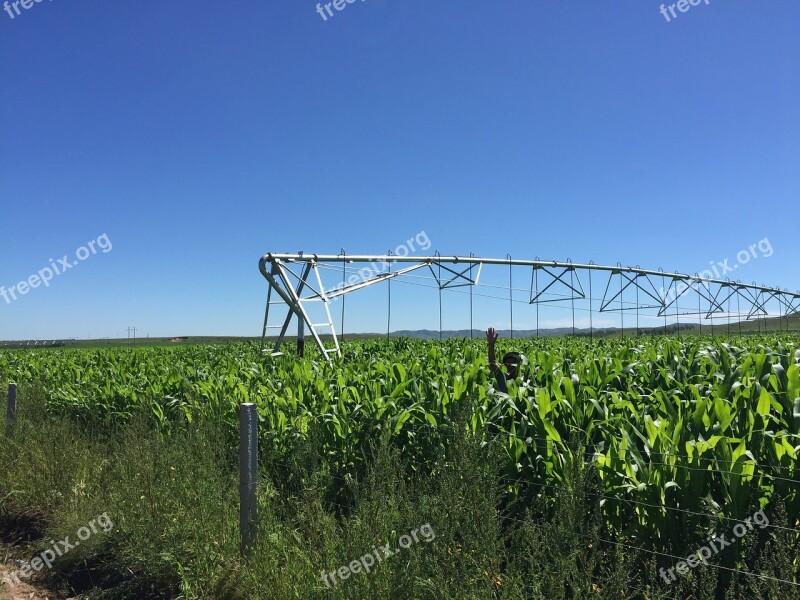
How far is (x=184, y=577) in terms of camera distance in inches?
158

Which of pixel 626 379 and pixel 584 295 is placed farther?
pixel 584 295

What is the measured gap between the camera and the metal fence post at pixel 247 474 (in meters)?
4.24

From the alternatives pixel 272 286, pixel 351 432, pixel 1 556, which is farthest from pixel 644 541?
pixel 272 286

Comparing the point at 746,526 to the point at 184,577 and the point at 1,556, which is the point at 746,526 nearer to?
the point at 184,577

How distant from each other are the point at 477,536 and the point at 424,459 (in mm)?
2042
